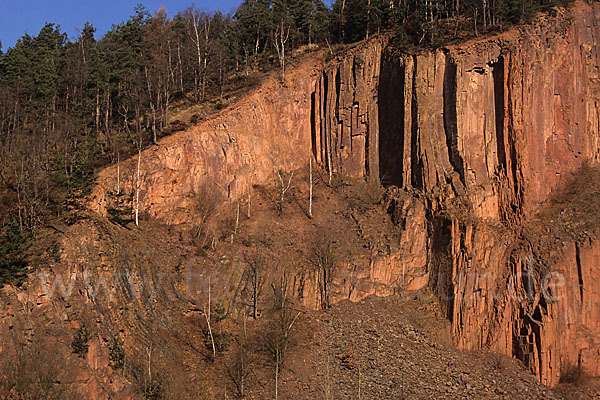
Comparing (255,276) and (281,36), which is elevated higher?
(281,36)

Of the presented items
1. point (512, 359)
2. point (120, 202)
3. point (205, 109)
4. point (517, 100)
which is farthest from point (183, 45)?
point (512, 359)

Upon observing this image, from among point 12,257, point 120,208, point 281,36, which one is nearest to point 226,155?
point 120,208

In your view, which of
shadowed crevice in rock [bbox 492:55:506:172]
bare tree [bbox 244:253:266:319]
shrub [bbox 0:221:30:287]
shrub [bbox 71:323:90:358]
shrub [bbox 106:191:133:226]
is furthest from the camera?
shadowed crevice in rock [bbox 492:55:506:172]

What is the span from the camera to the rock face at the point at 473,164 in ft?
83.7

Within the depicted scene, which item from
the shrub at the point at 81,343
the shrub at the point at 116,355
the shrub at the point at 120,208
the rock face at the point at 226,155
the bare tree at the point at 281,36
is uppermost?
the bare tree at the point at 281,36

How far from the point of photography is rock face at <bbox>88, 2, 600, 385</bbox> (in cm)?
2552

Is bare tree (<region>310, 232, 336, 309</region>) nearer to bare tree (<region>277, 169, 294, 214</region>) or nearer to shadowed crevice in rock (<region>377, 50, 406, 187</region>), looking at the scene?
bare tree (<region>277, 169, 294, 214</region>)

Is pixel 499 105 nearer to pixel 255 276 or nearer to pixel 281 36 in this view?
pixel 281 36

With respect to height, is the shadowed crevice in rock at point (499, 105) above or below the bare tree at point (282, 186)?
above

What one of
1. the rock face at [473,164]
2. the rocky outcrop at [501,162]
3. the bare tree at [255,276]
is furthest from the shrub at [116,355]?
the rocky outcrop at [501,162]

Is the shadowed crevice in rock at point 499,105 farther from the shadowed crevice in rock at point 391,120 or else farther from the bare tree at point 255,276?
the bare tree at point 255,276

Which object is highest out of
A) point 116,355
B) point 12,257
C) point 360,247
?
point 12,257

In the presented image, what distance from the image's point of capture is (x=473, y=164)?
28922 mm

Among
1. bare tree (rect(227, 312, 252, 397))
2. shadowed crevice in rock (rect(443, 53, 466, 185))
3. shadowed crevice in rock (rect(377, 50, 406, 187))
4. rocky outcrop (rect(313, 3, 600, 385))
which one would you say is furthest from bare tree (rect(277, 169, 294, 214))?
shadowed crevice in rock (rect(443, 53, 466, 185))
